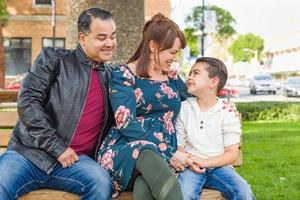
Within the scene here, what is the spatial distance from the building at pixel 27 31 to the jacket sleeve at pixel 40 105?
33800mm

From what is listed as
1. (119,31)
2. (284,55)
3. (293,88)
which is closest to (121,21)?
(119,31)

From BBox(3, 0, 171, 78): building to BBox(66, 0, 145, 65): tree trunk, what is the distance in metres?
30.5

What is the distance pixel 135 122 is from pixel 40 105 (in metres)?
0.61

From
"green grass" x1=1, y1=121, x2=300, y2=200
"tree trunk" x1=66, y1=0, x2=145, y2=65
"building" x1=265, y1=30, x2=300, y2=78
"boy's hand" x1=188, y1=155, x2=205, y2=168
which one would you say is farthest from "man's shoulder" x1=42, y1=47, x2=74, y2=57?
"building" x1=265, y1=30, x2=300, y2=78

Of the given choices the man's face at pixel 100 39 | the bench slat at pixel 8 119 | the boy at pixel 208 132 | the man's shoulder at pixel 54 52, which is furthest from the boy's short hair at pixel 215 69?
the bench slat at pixel 8 119

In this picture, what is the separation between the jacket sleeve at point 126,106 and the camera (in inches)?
145

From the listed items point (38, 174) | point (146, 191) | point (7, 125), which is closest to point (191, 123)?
point (146, 191)

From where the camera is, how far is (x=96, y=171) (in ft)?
11.7

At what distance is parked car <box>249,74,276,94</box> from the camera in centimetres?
4484

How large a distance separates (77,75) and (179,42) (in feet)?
2.31

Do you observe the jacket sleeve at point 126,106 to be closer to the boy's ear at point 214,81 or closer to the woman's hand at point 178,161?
the woman's hand at point 178,161

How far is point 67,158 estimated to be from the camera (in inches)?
143

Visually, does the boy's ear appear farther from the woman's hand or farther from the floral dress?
the woman's hand

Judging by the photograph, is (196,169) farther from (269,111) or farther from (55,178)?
(269,111)
